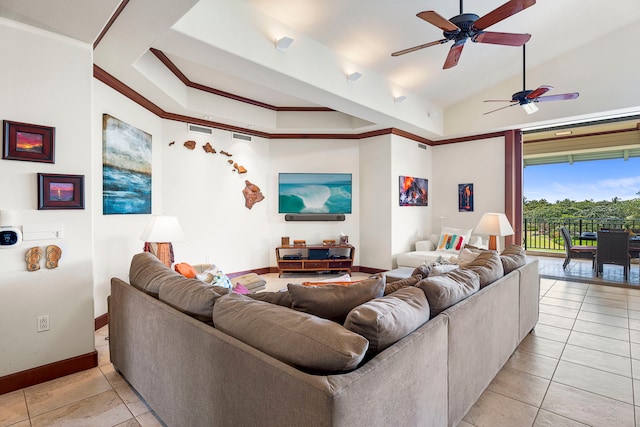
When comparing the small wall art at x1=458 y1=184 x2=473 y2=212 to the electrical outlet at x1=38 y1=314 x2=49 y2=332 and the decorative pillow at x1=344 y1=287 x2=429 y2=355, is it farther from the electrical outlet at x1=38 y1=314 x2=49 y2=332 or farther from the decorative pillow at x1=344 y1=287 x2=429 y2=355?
the electrical outlet at x1=38 y1=314 x2=49 y2=332

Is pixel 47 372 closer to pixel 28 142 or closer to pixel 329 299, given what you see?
pixel 28 142

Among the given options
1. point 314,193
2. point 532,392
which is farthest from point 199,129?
point 532,392

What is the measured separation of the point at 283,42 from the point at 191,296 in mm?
2763

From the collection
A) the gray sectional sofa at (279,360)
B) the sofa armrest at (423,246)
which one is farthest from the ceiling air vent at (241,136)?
the sofa armrest at (423,246)

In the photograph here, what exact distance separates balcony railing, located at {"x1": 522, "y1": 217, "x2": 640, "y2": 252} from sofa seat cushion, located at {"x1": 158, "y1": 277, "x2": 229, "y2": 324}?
8.36 metres

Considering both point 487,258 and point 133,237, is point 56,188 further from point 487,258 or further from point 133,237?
point 487,258

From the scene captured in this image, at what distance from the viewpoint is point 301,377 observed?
42.5 inches

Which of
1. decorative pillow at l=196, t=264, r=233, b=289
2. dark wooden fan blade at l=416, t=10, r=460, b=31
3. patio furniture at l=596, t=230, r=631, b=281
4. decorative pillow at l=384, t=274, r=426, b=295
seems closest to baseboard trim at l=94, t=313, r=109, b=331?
decorative pillow at l=196, t=264, r=233, b=289

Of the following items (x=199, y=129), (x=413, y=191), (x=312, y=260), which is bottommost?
(x=312, y=260)

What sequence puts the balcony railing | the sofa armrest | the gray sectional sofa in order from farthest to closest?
the balcony railing < the sofa armrest < the gray sectional sofa

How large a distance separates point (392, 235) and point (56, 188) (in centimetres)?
500

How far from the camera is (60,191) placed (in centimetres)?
249

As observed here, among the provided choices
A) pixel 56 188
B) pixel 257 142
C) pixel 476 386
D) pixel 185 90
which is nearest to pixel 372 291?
pixel 476 386

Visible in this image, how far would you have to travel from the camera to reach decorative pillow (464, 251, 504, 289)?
7.93 feet
